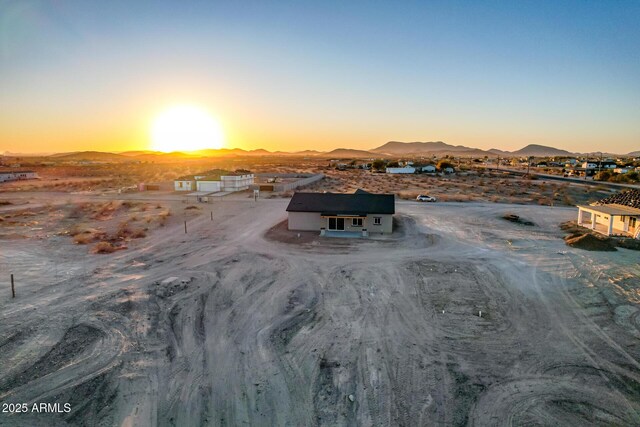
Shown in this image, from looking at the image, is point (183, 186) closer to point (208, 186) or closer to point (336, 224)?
point (208, 186)

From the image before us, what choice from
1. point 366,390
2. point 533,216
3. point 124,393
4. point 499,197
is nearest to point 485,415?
point 366,390

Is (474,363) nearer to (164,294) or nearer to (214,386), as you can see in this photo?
(214,386)

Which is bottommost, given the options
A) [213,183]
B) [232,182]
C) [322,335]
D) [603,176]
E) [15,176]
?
[322,335]

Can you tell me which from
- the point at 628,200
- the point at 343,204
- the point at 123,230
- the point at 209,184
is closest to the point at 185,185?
the point at 209,184

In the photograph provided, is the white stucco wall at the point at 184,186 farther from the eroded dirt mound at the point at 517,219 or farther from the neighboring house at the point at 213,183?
the eroded dirt mound at the point at 517,219

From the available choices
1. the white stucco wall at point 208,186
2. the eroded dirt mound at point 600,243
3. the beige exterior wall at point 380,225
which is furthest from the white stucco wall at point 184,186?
the eroded dirt mound at point 600,243

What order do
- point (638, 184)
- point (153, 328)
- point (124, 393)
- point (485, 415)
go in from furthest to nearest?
1. point (638, 184)
2. point (153, 328)
3. point (124, 393)
4. point (485, 415)
